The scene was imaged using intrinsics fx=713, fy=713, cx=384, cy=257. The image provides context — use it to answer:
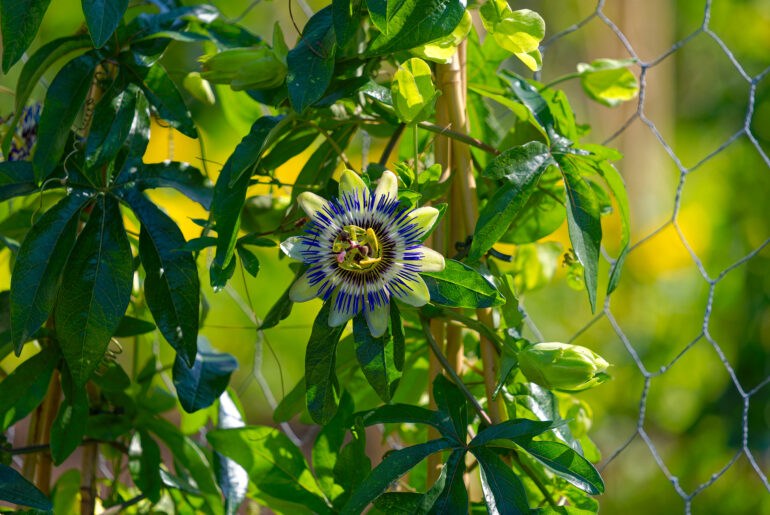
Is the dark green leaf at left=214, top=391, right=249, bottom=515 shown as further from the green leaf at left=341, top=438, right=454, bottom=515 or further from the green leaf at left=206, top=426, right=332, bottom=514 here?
the green leaf at left=341, top=438, right=454, bottom=515

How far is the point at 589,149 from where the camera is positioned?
55 cm

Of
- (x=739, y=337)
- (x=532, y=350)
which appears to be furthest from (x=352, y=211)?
(x=739, y=337)

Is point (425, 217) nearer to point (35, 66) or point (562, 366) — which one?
point (562, 366)

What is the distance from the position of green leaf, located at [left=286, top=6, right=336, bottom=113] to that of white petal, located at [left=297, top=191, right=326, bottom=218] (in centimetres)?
6

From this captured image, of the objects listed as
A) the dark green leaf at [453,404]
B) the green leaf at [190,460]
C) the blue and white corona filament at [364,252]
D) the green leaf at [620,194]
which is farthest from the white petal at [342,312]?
the green leaf at [190,460]

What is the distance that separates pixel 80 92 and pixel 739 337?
1789 mm

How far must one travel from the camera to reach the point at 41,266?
0.53 m

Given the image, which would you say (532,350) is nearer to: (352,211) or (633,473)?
(352,211)

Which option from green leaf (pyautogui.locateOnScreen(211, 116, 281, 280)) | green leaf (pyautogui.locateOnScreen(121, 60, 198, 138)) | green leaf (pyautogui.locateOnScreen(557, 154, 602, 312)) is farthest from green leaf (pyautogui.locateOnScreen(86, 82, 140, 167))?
green leaf (pyautogui.locateOnScreen(557, 154, 602, 312))

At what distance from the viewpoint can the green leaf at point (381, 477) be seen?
0.46 meters

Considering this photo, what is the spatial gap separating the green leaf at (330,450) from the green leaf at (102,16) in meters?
0.32

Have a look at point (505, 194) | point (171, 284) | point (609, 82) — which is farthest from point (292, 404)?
point (609, 82)

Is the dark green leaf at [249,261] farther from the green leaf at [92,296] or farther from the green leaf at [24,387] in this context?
the green leaf at [24,387]

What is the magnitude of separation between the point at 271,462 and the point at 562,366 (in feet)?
0.86
